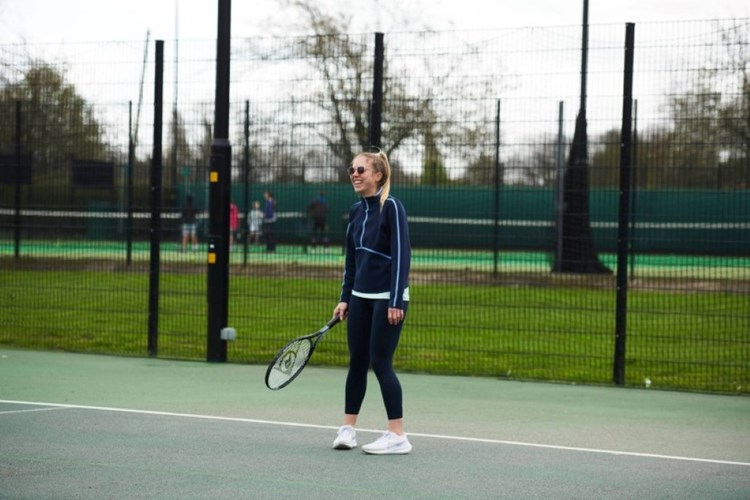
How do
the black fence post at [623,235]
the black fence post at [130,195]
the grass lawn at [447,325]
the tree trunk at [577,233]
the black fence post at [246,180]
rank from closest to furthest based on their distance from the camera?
the black fence post at [623,235] → the tree trunk at [577,233] → the grass lawn at [447,325] → the black fence post at [246,180] → the black fence post at [130,195]

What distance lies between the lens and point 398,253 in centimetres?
802

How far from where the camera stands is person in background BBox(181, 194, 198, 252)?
545 inches

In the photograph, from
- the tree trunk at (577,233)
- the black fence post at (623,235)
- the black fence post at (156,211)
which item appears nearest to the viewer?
the black fence post at (623,235)

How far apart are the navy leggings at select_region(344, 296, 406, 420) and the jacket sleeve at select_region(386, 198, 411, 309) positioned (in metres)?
0.17

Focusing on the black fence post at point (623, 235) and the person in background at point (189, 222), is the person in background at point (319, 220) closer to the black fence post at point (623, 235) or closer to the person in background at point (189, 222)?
the person in background at point (189, 222)

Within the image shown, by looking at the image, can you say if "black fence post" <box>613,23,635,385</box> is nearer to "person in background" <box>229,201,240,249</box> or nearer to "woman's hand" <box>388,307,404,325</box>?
"person in background" <box>229,201,240,249</box>

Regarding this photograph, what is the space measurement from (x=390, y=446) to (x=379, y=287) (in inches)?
39.1

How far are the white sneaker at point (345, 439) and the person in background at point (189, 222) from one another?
5904 mm

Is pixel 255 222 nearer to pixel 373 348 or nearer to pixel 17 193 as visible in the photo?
pixel 17 193

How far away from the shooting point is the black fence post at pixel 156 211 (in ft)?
44.4

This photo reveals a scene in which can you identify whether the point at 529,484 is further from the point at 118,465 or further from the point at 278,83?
the point at 278,83

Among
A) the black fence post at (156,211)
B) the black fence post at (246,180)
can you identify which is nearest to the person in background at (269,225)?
the black fence post at (246,180)

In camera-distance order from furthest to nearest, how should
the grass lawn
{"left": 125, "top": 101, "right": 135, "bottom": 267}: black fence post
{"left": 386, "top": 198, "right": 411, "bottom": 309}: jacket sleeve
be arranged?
{"left": 125, "top": 101, "right": 135, "bottom": 267}: black fence post
the grass lawn
{"left": 386, "top": 198, "right": 411, "bottom": 309}: jacket sleeve

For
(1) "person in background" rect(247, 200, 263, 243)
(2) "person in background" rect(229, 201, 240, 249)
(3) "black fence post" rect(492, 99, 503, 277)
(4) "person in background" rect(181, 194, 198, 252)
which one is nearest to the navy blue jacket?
(3) "black fence post" rect(492, 99, 503, 277)
